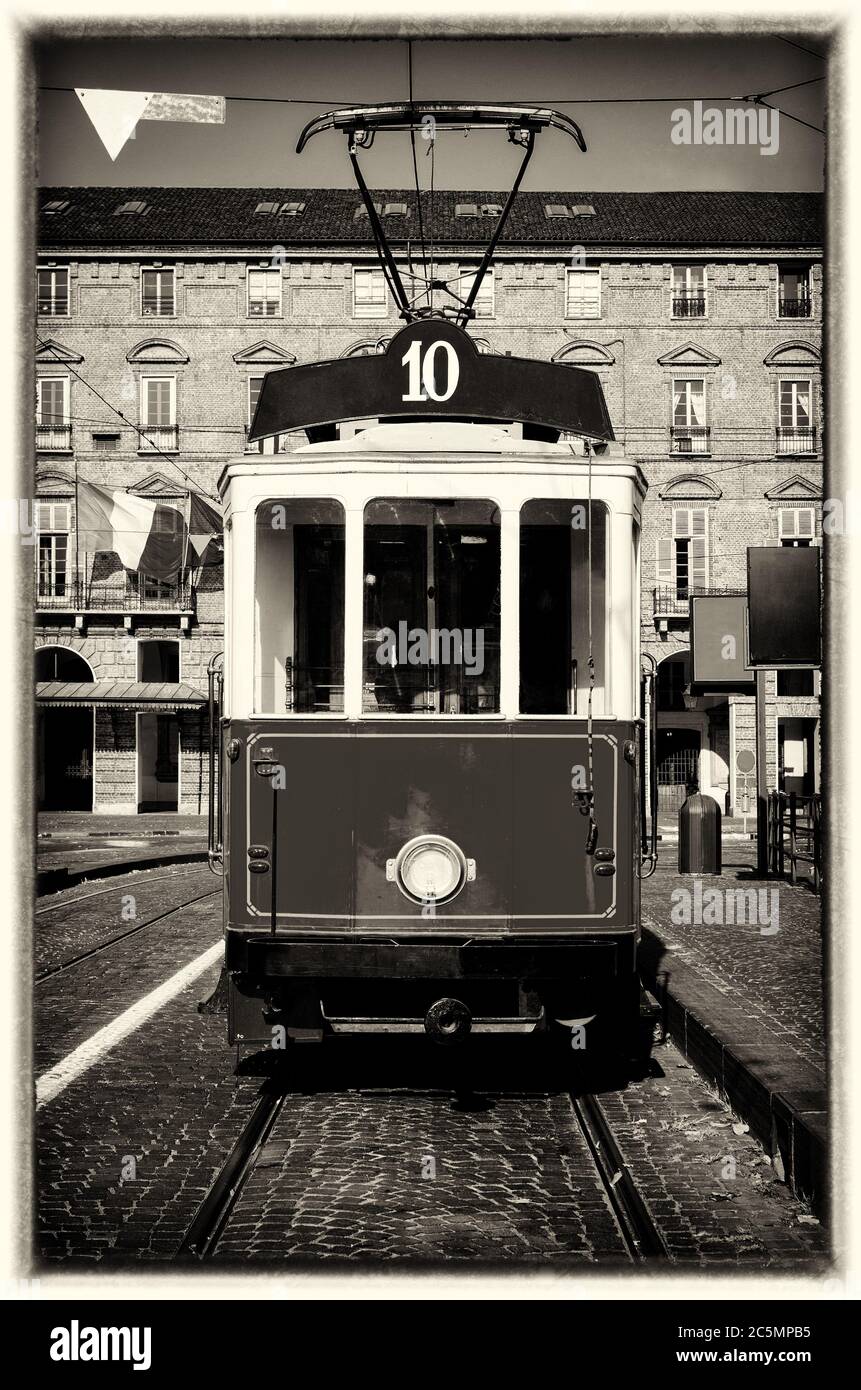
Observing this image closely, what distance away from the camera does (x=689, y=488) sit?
3816cm

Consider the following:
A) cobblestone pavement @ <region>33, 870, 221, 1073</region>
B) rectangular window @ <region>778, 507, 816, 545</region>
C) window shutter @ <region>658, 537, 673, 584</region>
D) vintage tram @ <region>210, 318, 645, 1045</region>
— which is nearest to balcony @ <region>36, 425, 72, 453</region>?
window shutter @ <region>658, 537, 673, 584</region>

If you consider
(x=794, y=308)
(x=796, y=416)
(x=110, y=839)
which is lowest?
(x=110, y=839)

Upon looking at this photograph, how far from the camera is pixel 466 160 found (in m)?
7.52

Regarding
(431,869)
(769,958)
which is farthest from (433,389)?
(769,958)

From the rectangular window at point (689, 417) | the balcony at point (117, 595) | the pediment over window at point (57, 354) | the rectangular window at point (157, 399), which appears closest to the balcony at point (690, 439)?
the rectangular window at point (689, 417)

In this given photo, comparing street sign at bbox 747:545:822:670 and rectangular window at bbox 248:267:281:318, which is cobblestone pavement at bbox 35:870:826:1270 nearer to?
street sign at bbox 747:545:822:670

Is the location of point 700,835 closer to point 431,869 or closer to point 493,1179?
point 431,869

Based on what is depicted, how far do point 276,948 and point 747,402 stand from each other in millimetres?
34316

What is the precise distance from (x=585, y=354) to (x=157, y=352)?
1155 cm

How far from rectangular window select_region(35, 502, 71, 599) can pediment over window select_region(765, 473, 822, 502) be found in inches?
767

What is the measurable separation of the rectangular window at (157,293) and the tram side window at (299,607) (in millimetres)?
31561

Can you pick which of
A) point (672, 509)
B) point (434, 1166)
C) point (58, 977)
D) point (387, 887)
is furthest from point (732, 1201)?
point (672, 509)

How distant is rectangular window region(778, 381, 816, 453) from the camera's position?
37.7 metres

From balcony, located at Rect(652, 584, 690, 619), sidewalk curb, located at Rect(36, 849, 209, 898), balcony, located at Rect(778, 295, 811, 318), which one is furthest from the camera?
balcony, located at Rect(652, 584, 690, 619)
